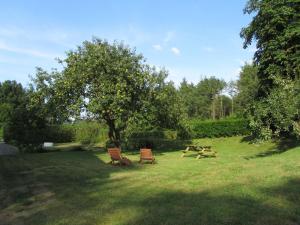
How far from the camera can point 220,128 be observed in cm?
4316

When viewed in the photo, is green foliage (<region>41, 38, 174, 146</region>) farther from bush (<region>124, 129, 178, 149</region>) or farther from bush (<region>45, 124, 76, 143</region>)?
bush (<region>45, 124, 76, 143</region>)

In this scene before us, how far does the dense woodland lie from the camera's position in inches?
1011

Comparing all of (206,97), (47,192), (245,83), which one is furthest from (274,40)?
(206,97)

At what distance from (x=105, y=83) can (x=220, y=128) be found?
1811 centimetres

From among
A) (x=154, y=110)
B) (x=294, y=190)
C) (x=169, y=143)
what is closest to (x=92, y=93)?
(x=154, y=110)

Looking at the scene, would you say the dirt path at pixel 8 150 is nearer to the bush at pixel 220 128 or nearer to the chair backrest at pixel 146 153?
the chair backrest at pixel 146 153

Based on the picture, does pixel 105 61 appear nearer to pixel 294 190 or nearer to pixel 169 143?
pixel 169 143

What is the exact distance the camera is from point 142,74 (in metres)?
29.4

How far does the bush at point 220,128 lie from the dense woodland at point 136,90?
5.89 meters

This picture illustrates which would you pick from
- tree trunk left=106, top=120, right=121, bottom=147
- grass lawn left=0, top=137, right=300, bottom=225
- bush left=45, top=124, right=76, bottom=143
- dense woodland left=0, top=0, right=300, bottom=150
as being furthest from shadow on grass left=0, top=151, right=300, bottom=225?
bush left=45, top=124, right=76, bottom=143

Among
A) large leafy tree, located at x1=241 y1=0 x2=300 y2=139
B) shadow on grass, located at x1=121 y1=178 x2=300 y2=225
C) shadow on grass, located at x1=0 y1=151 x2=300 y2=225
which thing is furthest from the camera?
large leafy tree, located at x1=241 y1=0 x2=300 y2=139

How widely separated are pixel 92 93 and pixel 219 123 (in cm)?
1763

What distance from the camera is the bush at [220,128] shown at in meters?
42.5

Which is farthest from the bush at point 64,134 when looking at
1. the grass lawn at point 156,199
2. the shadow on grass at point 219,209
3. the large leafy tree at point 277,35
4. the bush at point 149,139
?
the shadow on grass at point 219,209
